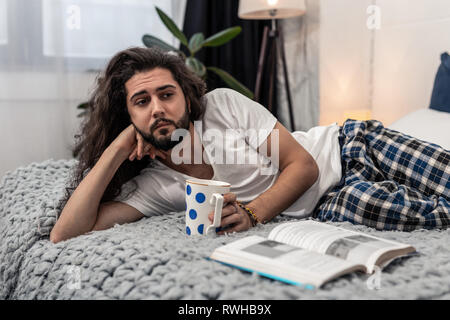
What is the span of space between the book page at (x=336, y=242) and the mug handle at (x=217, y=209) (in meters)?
0.13

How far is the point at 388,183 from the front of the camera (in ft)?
3.75

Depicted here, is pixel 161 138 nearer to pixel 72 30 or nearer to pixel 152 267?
pixel 152 267

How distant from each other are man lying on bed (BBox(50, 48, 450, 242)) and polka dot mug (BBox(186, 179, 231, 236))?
143 millimetres

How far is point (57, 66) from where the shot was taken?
2.50 metres

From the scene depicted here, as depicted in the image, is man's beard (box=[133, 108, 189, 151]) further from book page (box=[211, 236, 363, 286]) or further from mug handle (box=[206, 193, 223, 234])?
book page (box=[211, 236, 363, 286])

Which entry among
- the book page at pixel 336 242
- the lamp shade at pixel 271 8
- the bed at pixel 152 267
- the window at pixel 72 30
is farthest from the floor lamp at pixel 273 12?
the book page at pixel 336 242

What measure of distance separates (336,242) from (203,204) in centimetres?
28

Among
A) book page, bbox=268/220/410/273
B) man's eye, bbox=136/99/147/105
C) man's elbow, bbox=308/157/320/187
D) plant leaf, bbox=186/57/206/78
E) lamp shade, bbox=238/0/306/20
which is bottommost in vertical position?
book page, bbox=268/220/410/273

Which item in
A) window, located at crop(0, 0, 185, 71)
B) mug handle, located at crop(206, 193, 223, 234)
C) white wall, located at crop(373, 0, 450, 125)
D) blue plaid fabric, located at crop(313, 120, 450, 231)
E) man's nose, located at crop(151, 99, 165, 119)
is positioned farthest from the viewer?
window, located at crop(0, 0, 185, 71)

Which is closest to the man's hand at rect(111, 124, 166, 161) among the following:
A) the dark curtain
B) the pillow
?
the pillow

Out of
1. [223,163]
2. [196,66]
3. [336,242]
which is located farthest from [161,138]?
[196,66]

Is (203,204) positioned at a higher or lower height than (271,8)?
lower

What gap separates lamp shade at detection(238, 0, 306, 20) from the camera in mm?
2420
